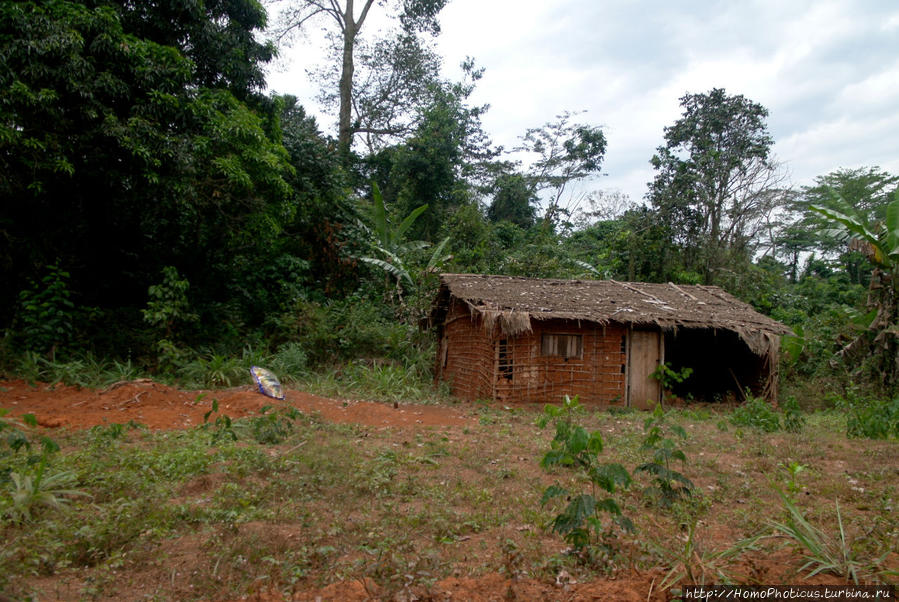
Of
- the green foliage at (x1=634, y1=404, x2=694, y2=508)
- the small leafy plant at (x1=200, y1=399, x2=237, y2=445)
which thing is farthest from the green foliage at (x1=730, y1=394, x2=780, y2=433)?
the small leafy plant at (x1=200, y1=399, x2=237, y2=445)

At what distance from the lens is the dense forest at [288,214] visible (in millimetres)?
10195

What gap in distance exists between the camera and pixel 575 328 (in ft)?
39.9

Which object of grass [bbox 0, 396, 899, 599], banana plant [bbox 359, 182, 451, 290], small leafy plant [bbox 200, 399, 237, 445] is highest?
banana plant [bbox 359, 182, 451, 290]

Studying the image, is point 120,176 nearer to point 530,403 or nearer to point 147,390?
point 147,390

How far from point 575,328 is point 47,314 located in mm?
10432

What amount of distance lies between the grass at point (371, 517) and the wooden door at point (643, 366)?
531 centimetres

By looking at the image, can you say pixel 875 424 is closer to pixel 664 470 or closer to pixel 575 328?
pixel 664 470

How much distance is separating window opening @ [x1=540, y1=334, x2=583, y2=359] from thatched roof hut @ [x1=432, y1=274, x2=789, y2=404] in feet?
0.08

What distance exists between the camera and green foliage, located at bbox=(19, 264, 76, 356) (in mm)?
10805

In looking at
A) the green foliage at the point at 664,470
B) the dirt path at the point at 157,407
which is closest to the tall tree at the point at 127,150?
the dirt path at the point at 157,407

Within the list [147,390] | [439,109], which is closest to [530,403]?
[147,390]

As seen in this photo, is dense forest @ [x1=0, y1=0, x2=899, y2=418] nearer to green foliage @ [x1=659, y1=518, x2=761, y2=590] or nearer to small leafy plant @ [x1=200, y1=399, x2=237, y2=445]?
small leafy plant @ [x1=200, y1=399, x2=237, y2=445]

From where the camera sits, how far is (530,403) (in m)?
11.9

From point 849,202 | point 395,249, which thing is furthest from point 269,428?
point 849,202
